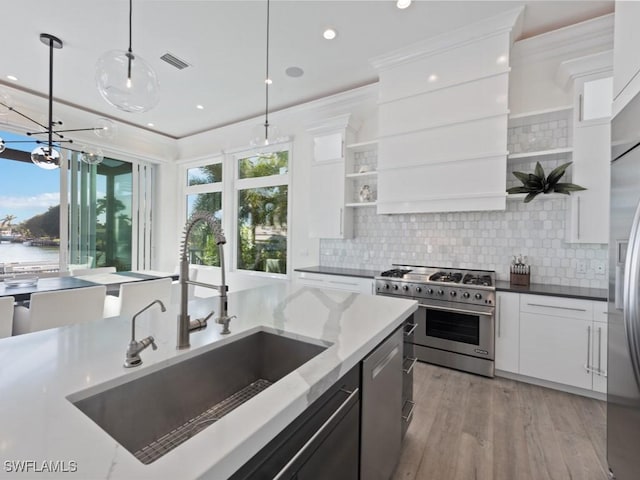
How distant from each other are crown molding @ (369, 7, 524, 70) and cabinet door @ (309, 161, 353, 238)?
1.28m

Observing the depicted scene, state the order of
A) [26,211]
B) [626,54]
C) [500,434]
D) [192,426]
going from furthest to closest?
1. [26,211]
2. [500,434]
3. [626,54]
4. [192,426]

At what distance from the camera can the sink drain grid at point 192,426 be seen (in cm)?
90

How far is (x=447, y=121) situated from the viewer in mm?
Result: 3105

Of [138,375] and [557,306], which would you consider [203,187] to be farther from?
[557,306]

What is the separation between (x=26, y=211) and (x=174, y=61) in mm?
3359

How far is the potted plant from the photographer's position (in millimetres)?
2637

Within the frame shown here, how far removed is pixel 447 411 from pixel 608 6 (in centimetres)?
Result: 366

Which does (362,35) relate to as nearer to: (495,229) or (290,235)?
(495,229)

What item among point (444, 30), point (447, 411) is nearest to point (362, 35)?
point (444, 30)

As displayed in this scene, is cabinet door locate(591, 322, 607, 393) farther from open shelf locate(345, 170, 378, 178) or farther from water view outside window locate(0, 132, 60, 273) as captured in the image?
water view outside window locate(0, 132, 60, 273)

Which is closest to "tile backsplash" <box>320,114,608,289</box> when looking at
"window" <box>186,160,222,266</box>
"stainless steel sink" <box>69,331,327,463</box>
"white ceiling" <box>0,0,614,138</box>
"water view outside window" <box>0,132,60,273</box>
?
"white ceiling" <box>0,0,614,138</box>

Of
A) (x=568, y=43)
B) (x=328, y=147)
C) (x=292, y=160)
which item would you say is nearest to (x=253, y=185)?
(x=292, y=160)

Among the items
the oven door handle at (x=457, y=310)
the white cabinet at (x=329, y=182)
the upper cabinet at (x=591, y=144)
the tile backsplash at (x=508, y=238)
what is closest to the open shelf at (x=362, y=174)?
the white cabinet at (x=329, y=182)

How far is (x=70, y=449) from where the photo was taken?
565 mm
